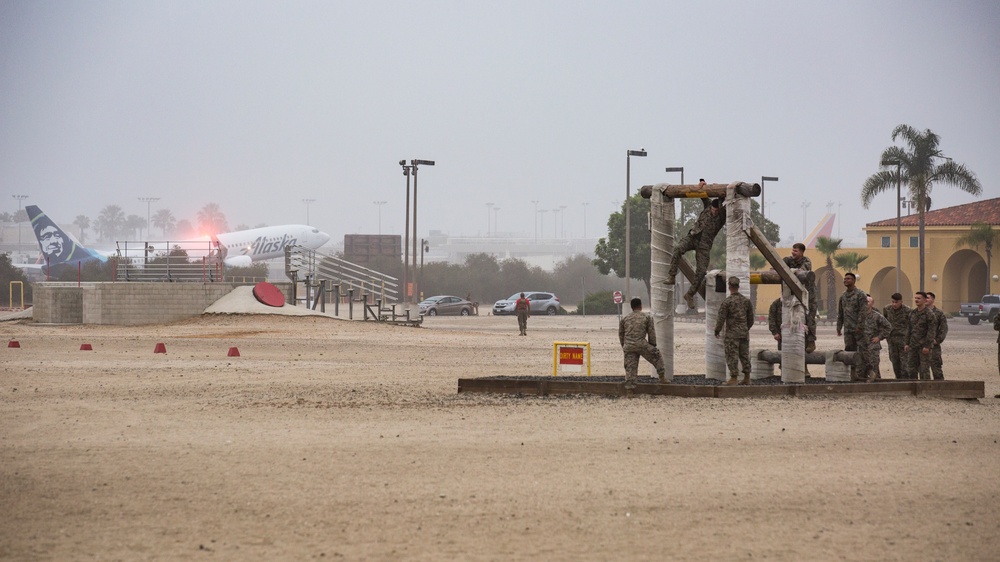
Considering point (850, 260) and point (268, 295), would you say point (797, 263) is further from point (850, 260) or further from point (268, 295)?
point (850, 260)

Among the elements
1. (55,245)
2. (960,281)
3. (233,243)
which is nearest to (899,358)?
(960,281)

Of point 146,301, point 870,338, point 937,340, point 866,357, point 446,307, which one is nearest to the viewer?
point 870,338

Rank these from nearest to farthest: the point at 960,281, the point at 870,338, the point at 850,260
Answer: the point at 870,338, the point at 850,260, the point at 960,281

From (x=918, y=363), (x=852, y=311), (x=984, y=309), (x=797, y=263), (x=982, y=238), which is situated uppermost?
(x=982, y=238)

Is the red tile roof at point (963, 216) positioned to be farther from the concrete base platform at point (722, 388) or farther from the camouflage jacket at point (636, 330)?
the camouflage jacket at point (636, 330)

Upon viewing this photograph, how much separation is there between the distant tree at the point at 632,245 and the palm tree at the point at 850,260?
16.1m

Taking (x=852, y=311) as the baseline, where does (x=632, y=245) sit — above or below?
above

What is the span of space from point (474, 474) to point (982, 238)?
60.0m

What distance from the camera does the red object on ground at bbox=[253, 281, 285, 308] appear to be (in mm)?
39341

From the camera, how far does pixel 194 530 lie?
7.97 metres

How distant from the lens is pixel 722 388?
1557 cm

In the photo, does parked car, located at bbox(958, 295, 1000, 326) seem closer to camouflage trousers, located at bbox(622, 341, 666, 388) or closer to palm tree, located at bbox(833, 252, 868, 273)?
palm tree, located at bbox(833, 252, 868, 273)

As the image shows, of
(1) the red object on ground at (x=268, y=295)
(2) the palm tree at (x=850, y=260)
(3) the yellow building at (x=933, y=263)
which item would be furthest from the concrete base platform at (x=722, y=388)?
(2) the palm tree at (x=850, y=260)

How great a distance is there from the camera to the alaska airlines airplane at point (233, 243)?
7612 cm
